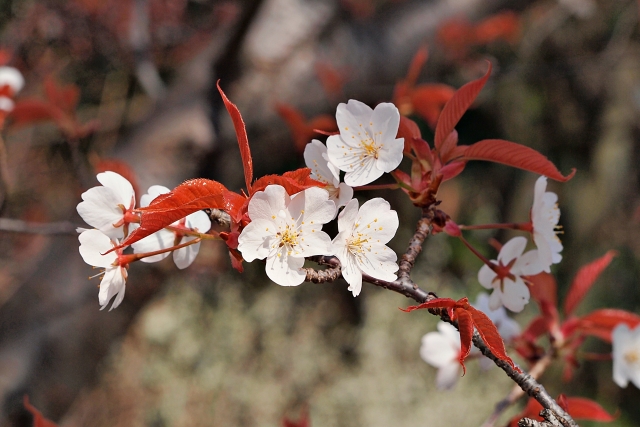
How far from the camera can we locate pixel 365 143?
45cm

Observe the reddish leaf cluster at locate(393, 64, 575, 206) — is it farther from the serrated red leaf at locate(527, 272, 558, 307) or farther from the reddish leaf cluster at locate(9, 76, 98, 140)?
the reddish leaf cluster at locate(9, 76, 98, 140)

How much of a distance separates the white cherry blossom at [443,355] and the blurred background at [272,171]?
55cm

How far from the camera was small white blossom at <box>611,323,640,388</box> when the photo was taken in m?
0.66

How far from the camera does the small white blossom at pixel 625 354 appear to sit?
26.0 inches

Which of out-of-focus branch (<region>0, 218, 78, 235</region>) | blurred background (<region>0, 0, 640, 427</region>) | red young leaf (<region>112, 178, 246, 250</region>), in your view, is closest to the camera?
red young leaf (<region>112, 178, 246, 250</region>)

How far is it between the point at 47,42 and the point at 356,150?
2245 mm

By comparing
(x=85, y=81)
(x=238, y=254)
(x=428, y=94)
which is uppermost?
(x=238, y=254)

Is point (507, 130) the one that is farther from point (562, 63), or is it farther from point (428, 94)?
point (428, 94)

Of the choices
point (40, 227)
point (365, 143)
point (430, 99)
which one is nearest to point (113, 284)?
point (365, 143)

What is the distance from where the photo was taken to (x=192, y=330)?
7.81 feet

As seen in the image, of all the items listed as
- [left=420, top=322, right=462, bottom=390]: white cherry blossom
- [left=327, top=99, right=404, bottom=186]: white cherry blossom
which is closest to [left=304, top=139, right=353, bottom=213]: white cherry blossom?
[left=327, top=99, right=404, bottom=186]: white cherry blossom

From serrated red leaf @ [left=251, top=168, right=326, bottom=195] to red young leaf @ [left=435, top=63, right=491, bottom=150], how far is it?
0.16 metres

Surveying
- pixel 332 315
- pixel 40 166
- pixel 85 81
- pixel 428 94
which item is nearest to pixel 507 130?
pixel 332 315

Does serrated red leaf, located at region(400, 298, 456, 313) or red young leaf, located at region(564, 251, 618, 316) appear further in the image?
red young leaf, located at region(564, 251, 618, 316)
